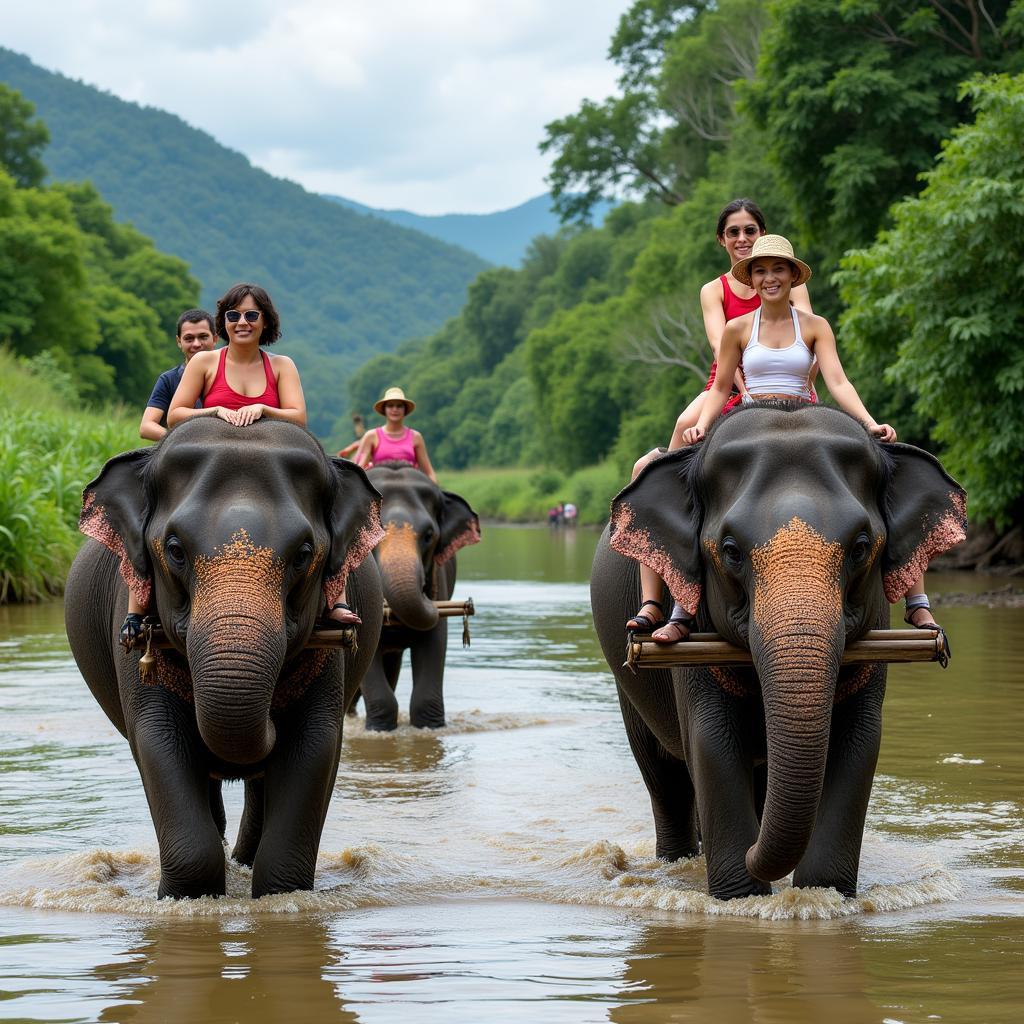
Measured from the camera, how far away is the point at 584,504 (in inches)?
2913

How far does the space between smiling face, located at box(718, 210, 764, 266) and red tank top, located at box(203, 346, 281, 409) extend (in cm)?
220

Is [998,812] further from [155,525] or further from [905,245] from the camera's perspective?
[905,245]

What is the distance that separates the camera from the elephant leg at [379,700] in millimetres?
12516

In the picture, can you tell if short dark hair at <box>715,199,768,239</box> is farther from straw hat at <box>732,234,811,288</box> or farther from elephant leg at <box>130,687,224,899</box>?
elephant leg at <box>130,687,224,899</box>

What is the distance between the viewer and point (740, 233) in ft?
27.0

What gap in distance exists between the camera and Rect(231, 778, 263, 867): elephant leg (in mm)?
7636

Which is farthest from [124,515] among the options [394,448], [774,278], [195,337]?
[394,448]

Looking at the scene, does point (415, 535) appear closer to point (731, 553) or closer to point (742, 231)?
point (742, 231)

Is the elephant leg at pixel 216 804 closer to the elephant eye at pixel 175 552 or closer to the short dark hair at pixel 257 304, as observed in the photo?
the elephant eye at pixel 175 552

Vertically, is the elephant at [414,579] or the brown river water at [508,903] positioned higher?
the elephant at [414,579]

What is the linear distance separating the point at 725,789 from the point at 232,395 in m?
2.55

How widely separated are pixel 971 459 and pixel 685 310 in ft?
98.1

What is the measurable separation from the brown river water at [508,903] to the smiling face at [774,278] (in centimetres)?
229

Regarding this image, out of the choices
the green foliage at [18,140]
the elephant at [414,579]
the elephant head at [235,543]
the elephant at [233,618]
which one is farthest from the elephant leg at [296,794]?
the green foliage at [18,140]
